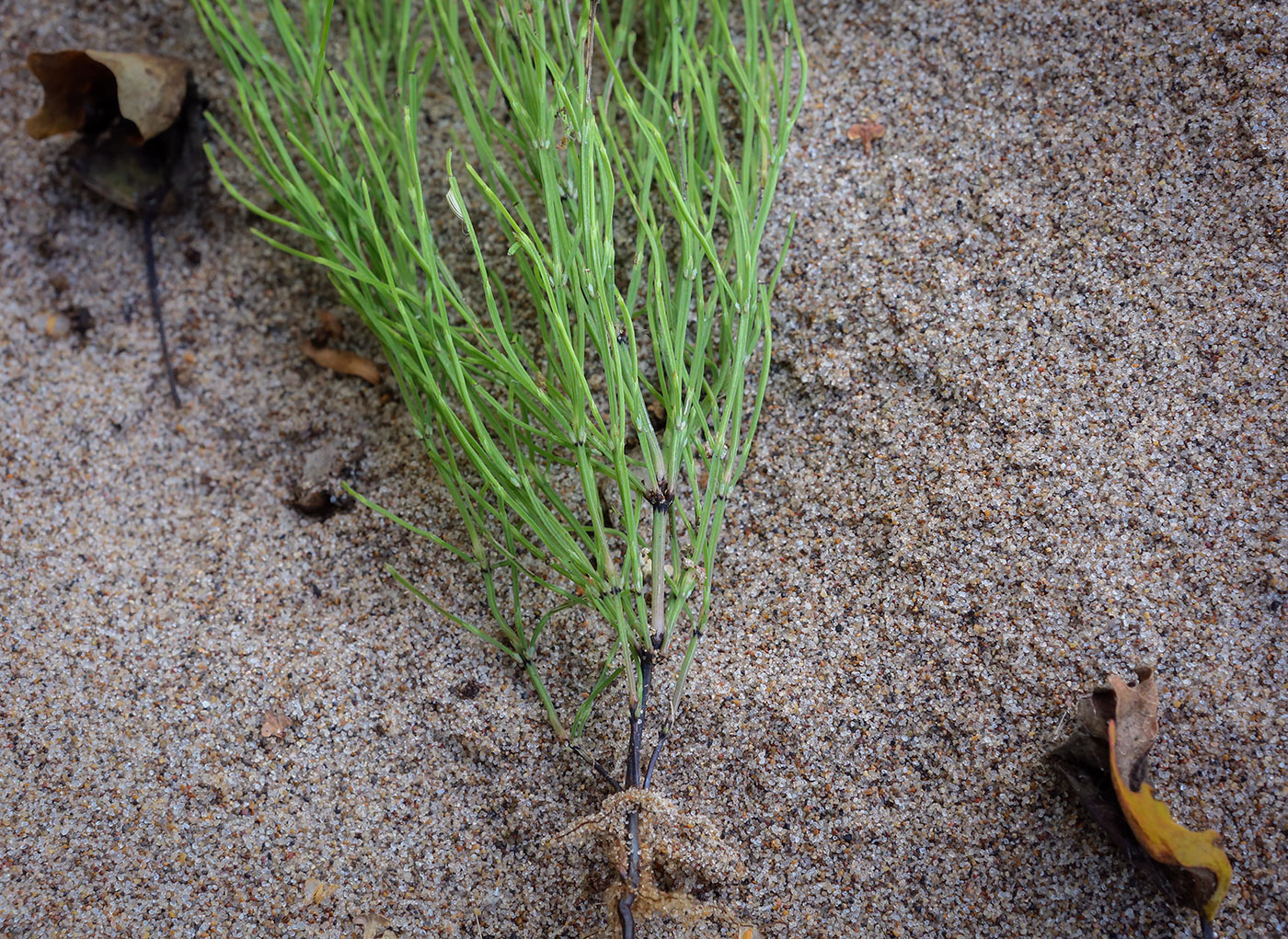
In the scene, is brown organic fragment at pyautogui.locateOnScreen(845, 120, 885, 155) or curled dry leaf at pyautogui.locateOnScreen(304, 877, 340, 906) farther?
brown organic fragment at pyautogui.locateOnScreen(845, 120, 885, 155)

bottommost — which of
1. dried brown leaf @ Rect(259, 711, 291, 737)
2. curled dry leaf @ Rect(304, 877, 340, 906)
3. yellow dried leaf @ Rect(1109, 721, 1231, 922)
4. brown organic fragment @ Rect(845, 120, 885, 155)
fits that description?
curled dry leaf @ Rect(304, 877, 340, 906)

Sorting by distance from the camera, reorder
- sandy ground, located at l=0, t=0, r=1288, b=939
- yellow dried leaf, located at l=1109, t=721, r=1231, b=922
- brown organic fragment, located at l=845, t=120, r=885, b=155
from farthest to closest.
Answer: brown organic fragment, located at l=845, t=120, r=885, b=155
sandy ground, located at l=0, t=0, r=1288, b=939
yellow dried leaf, located at l=1109, t=721, r=1231, b=922

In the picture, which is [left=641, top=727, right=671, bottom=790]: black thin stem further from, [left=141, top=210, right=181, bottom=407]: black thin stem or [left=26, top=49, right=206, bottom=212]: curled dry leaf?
[left=26, top=49, right=206, bottom=212]: curled dry leaf

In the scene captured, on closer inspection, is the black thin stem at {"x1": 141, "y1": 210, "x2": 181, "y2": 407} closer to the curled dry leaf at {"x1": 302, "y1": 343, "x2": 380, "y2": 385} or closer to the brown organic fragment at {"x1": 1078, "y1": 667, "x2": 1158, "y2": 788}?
the curled dry leaf at {"x1": 302, "y1": 343, "x2": 380, "y2": 385}

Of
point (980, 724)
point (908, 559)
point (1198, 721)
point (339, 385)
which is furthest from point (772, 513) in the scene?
point (339, 385)

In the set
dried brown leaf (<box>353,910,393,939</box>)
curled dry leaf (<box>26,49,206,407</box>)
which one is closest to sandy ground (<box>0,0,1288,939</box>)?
dried brown leaf (<box>353,910,393,939</box>)

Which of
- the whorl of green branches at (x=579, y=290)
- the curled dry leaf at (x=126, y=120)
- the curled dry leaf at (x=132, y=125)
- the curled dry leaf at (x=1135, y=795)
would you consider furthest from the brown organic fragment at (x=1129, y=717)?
the curled dry leaf at (x=126, y=120)

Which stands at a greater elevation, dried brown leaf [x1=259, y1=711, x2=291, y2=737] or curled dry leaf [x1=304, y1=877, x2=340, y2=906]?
dried brown leaf [x1=259, y1=711, x2=291, y2=737]

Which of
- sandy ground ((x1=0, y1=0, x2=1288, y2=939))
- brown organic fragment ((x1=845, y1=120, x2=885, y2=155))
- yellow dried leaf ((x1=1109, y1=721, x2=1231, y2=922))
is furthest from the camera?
brown organic fragment ((x1=845, y1=120, x2=885, y2=155))

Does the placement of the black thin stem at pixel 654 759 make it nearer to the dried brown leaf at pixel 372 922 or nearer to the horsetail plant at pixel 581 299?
the horsetail plant at pixel 581 299
